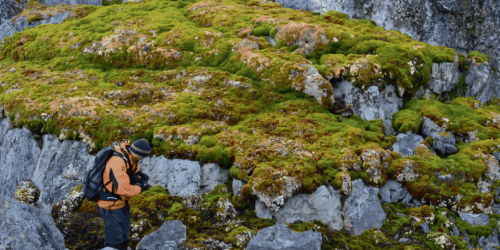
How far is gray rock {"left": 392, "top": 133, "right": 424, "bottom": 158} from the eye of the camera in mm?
17234

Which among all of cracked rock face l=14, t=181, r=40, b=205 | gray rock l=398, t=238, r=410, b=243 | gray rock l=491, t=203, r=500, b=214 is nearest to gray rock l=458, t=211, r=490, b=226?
gray rock l=491, t=203, r=500, b=214

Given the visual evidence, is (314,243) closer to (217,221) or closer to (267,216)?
(267,216)

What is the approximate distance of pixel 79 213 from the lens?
1415cm

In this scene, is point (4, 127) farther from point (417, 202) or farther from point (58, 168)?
point (417, 202)

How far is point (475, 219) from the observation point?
14180 mm

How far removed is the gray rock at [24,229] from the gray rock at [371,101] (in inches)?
577

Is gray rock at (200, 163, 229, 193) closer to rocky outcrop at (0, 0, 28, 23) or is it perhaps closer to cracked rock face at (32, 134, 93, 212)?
cracked rock face at (32, 134, 93, 212)

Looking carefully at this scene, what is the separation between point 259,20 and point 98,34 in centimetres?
1118

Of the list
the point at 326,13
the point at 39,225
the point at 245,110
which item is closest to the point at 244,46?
the point at 245,110

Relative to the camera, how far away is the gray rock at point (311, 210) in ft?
45.4

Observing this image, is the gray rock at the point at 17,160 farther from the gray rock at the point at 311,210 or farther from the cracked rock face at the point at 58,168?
the gray rock at the point at 311,210

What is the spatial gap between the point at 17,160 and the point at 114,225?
10.8 meters

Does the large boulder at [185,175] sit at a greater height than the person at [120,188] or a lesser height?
lesser

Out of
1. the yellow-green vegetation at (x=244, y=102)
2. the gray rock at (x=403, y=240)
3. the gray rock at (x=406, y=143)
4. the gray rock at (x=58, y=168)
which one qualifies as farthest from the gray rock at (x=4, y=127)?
the gray rock at (x=406, y=143)
